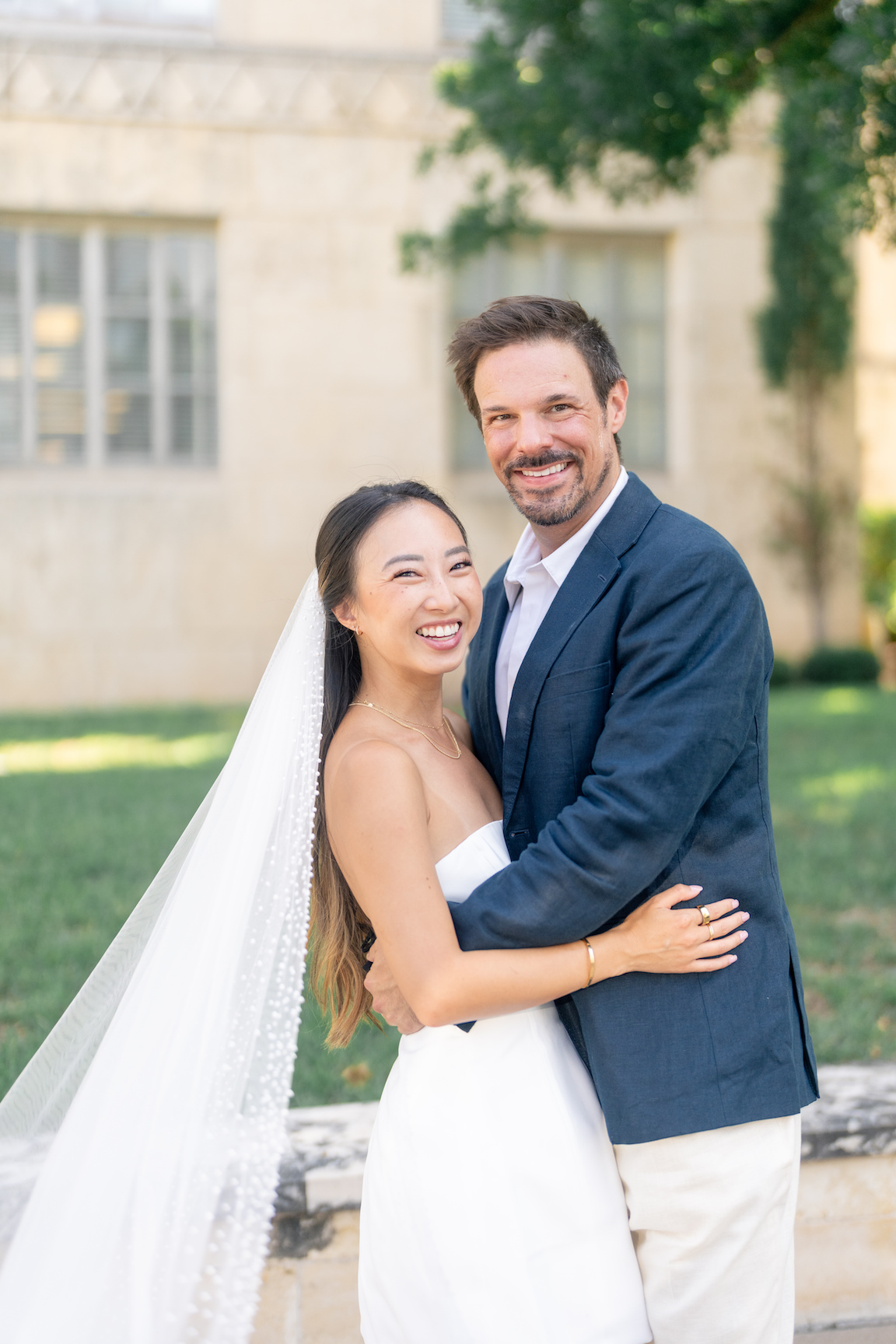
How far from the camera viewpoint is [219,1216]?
2.09 metres

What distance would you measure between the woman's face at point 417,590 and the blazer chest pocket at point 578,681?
7.3 inches

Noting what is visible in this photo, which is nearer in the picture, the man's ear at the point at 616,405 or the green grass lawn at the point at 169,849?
the man's ear at the point at 616,405

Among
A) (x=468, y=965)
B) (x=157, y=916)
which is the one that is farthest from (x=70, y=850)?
(x=468, y=965)

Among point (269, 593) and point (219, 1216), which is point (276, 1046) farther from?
point (269, 593)

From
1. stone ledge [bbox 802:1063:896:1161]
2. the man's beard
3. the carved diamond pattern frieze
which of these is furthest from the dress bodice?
the carved diamond pattern frieze

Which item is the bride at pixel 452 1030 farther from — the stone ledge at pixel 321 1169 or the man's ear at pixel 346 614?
the stone ledge at pixel 321 1169

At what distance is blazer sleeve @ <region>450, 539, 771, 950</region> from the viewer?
6.26ft

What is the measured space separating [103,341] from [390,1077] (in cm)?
1236

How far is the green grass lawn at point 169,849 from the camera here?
4.01 metres

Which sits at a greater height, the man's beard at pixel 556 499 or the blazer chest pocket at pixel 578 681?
the man's beard at pixel 556 499

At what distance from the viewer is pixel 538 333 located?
224 cm

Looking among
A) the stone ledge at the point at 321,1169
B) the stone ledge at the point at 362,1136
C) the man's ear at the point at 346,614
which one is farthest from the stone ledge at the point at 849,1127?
the man's ear at the point at 346,614

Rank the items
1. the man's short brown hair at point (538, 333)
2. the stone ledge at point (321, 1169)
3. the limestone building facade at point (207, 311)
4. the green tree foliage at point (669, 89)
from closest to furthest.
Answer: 1. the man's short brown hair at point (538, 333)
2. the stone ledge at point (321, 1169)
3. the green tree foliage at point (669, 89)
4. the limestone building facade at point (207, 311)

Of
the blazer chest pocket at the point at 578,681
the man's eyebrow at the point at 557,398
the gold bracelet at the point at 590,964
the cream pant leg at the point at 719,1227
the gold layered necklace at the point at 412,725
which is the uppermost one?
the man's eyebrow at the point at 557,398
